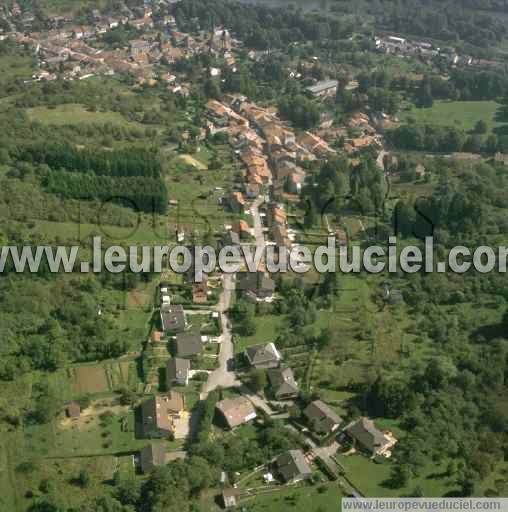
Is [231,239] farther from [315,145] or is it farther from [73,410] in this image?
[315,145]

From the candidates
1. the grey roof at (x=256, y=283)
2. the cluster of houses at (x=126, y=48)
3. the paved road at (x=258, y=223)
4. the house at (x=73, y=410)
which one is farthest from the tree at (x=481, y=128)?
the house at (x=73, y=410)

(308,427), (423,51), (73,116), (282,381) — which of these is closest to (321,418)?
(308,427)

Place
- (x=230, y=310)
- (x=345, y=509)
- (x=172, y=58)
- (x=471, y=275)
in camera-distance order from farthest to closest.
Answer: (x=172, y=58), (x=471, y=275), (x=230, y=310), (x=345, y=509)

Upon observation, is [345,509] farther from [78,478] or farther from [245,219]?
[245,219]

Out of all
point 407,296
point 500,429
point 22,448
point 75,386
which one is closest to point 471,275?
point 407,296

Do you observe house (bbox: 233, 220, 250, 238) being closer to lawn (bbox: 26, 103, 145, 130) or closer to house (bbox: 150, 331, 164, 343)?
house (bbox: 150, 331, 164, 343)

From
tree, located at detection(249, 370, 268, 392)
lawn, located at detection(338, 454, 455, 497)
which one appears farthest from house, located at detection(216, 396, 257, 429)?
lawn, located at detection(338, 454, 455, 497)

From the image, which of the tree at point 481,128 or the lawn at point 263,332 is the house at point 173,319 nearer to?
the lawn at point 263,332
